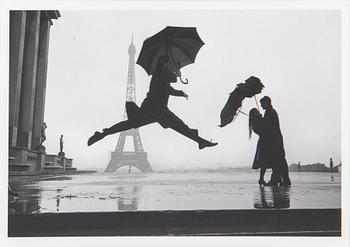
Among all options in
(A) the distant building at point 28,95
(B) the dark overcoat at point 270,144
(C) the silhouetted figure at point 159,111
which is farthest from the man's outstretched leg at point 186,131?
(A) the distant building at point 28,95

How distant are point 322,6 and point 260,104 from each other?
182 cm

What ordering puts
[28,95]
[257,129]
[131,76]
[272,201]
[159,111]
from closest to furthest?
1. [272,201]
2. [257,129]
3. [159,111]
4. [131,76]
5. [28,95]

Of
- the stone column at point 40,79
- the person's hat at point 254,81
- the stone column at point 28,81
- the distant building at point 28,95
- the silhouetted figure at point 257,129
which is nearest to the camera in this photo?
the silhouetted figure at point 257,129

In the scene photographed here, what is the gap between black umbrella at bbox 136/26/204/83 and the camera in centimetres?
538

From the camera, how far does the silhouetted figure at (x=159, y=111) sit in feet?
17.0

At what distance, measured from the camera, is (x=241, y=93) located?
5320 mm

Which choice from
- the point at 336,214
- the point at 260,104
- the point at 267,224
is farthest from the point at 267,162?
the point at 267,224

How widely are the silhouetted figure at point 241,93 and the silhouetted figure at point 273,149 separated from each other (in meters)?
0.47

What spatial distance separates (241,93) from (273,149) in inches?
41.2

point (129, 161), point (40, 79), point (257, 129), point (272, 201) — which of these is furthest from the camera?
→ point (40, 79)

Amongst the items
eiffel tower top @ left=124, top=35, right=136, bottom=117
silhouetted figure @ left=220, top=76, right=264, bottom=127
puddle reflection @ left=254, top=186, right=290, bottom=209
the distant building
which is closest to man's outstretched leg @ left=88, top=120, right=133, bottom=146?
eiffel tower top @ left=124, top=35, right=136, bottom=117

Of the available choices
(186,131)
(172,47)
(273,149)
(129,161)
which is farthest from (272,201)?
(129,161)

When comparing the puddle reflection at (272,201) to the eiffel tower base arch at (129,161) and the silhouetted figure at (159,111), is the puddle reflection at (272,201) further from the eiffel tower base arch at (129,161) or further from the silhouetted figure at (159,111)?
the eiffel tower base arch at (129,161)

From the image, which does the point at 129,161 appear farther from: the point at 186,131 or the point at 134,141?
the point at 186,131
